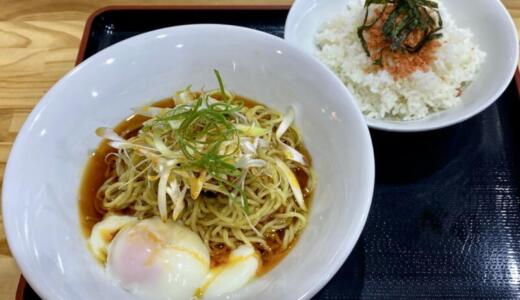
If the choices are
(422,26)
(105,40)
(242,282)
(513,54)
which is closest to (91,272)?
(242,282)

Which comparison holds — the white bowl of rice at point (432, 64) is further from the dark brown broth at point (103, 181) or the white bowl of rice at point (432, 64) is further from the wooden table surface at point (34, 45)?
the dark brown broth at point (103, 181)

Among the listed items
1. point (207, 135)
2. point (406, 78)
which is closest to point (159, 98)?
point (207, 135)

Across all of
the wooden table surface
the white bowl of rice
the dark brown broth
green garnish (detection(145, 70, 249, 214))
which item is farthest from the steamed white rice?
green garnish (detection(145, 70, 249, 214))

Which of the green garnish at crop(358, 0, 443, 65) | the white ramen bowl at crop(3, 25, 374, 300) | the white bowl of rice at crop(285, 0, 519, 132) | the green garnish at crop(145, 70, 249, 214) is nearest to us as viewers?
the white ramen bowl at crop(3, 25, 374, 300)

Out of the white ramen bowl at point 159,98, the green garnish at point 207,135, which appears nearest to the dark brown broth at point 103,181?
the white ramen bowl at point 159,98

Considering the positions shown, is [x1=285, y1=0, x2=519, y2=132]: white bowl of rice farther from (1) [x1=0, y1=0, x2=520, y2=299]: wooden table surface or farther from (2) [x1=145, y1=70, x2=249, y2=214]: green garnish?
(2) [x1=145, y1=70, x2=249, y2=214]: green garnish
